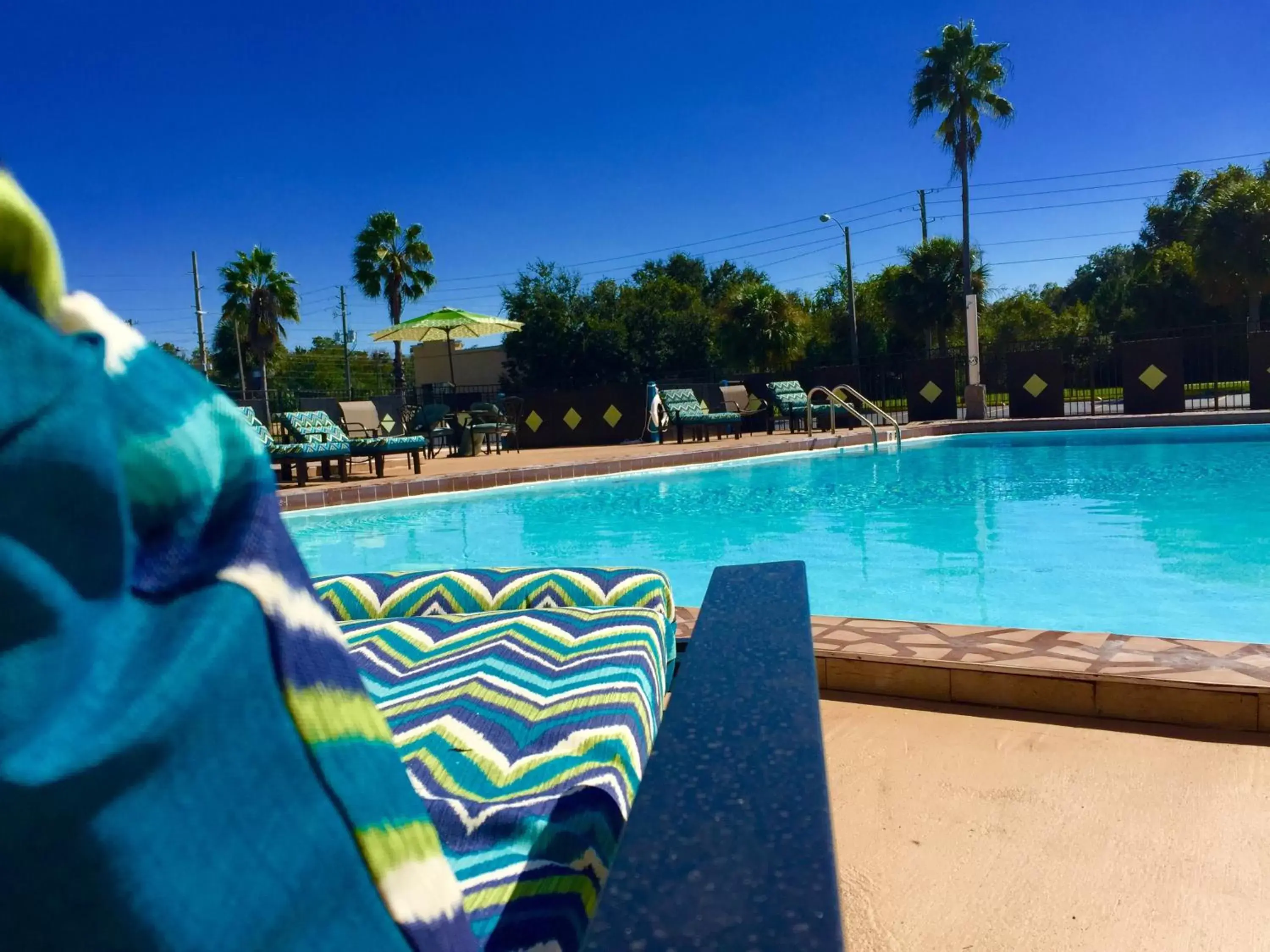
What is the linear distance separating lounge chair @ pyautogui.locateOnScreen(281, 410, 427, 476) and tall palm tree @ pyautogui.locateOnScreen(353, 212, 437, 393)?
50.5 feet

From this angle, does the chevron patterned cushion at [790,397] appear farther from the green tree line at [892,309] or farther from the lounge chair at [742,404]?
the green tree line at [892,309]

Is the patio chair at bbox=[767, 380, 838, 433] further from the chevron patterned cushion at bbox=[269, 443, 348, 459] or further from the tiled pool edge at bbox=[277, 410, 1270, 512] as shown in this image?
the chevron patterned cushion at bbox=[269, 443, 348, 459]

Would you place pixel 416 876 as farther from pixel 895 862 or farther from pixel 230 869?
pixel 895 862

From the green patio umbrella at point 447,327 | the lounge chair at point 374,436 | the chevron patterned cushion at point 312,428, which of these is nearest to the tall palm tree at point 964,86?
the green patio umbrella at point 447,327

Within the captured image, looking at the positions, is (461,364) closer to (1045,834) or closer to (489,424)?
(489,424)

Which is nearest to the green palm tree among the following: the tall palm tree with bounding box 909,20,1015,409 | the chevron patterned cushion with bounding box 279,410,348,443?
the tall palm tree with bounding box 909,20,1015,409

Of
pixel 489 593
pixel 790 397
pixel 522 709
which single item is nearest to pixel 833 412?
pixel 790 397

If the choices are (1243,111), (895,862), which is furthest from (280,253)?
(1243,111)

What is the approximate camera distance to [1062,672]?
2416mm

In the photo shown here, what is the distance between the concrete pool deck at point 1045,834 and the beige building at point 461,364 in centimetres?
3500

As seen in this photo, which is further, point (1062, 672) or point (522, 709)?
point (1062, 672)

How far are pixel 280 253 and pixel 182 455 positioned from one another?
107 feet

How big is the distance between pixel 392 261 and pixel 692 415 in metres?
14.7

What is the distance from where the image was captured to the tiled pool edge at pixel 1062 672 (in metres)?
2.27
